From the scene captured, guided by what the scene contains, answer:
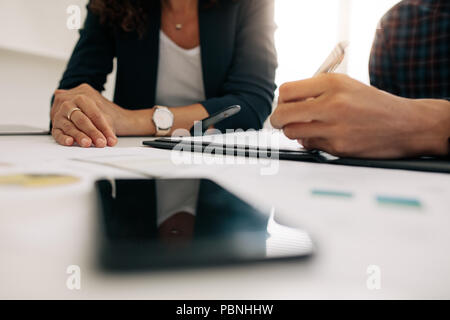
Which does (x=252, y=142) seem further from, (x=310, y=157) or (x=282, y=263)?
(x=282, y=263)

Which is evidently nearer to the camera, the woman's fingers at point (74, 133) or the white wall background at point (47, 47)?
the woman's fingers at point (74, 133)

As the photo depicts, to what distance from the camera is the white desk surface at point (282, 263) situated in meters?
0.11

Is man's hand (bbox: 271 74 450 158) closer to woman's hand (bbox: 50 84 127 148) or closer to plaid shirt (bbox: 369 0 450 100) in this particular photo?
woman's hand (bbox: 50 84 127 148)

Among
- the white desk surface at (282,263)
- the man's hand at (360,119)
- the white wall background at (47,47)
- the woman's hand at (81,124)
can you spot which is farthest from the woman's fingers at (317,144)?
the white wall background at (47,47)

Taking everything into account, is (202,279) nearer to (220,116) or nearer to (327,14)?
(220,116)

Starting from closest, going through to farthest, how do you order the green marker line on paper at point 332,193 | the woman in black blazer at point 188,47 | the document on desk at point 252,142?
1. the green marker line on paper at point 332,193
2. the document on desk at point 252,142
3. the woman in black blazer at point 188,47

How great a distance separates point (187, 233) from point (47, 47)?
1695 millimetres

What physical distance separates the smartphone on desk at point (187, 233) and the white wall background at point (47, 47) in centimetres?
151

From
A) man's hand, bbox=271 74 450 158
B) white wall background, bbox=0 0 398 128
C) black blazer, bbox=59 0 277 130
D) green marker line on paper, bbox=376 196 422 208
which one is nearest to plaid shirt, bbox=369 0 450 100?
black blazer, bbox=59 0 277 130

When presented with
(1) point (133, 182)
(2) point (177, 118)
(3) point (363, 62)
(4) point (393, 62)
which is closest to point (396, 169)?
(1) point (133, 182)

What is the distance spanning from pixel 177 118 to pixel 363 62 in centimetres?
225

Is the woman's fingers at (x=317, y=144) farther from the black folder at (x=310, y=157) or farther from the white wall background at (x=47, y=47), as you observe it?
the white wall background at (x=47, y=47)

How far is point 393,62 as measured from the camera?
81 cm

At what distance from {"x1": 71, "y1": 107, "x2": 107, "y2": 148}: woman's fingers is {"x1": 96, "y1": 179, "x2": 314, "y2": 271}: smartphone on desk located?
0.29 metres
